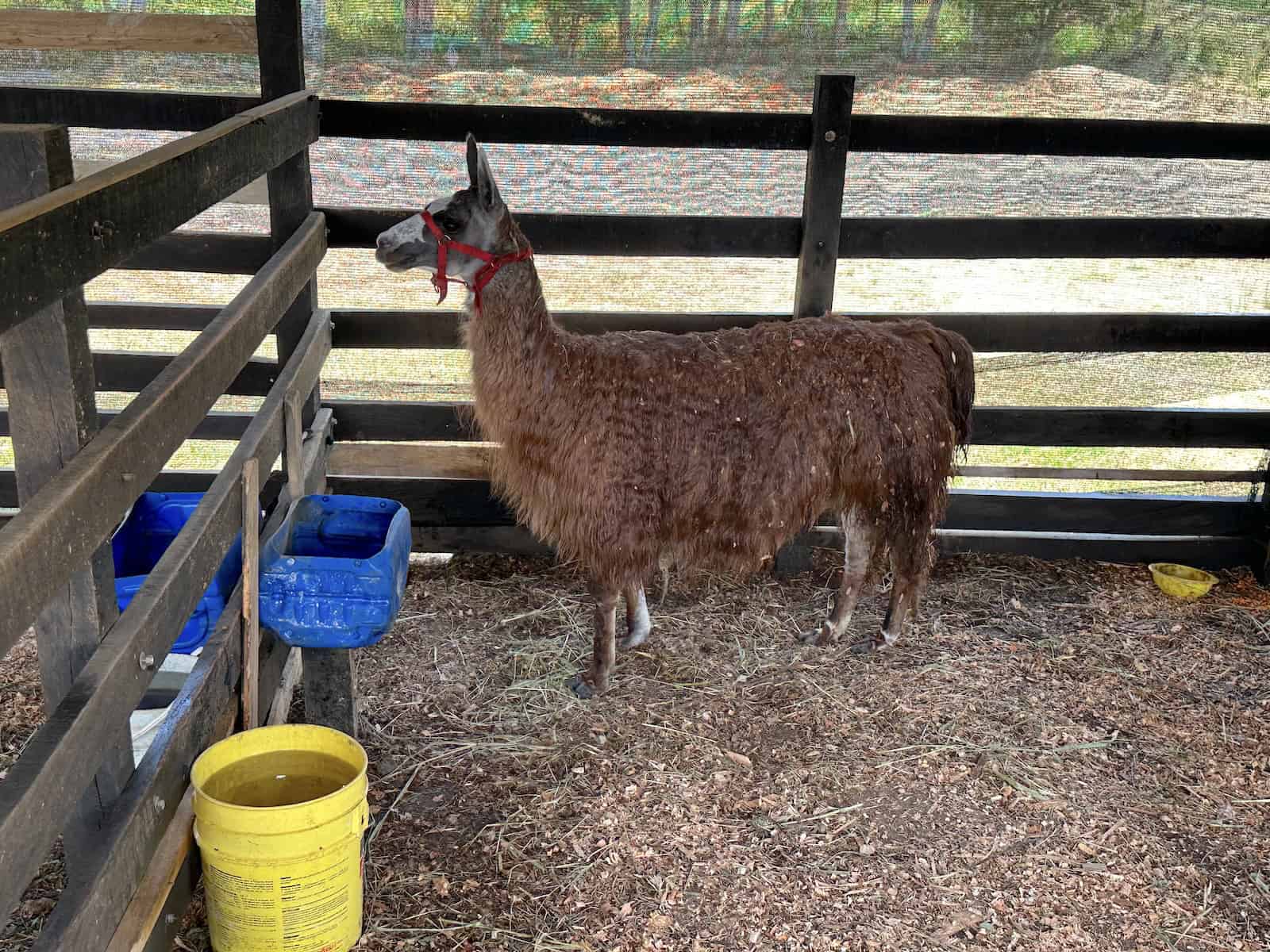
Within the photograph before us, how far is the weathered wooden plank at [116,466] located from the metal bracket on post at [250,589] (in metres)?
0.34

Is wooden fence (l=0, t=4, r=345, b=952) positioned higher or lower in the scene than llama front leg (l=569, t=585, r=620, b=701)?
higher

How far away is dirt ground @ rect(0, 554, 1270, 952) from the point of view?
9.78 ft

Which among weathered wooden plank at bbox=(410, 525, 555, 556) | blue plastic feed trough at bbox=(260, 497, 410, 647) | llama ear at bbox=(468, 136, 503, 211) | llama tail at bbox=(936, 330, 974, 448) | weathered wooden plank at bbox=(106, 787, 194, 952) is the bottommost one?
weathered wooden plank at bbox=(410, 525, 555, 556)

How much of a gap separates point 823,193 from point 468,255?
1706mm

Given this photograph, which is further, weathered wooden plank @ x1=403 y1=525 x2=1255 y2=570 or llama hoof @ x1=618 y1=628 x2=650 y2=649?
weathered wooden plank @ x1=403 y1=525 x2=1255 y2=570

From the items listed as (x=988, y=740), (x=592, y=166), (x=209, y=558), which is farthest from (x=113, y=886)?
(x=592, y=166)

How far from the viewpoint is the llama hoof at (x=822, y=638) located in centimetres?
459

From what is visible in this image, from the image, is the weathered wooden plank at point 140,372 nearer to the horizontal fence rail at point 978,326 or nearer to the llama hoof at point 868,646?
the horizontal fence rail at point 978,326

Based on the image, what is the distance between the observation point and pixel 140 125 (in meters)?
4.13

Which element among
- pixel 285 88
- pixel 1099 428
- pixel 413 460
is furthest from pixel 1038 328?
pixel 285 88

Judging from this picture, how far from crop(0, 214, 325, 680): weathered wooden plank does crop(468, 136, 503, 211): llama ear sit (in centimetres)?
81

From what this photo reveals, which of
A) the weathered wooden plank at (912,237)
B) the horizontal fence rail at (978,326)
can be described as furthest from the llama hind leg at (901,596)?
the weathered wooden plank at (912,237)

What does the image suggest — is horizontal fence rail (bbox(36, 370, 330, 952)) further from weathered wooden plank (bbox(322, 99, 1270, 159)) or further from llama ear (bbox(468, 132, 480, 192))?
weathered wooden plank (bbox(322, 99, 1270, 159))

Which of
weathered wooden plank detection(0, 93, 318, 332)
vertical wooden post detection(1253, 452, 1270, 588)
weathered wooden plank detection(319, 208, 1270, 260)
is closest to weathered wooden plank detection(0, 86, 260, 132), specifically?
weathered wooden plank detection(319, 208, 1270, 260)
